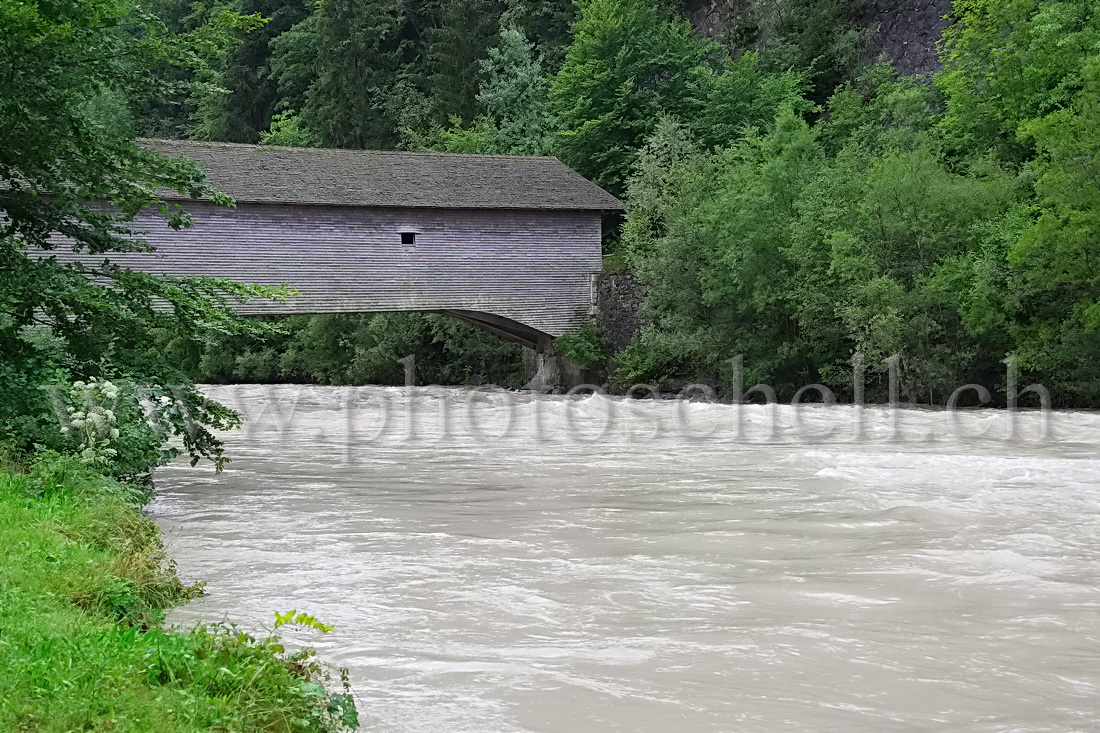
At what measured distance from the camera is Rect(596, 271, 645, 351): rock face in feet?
81.1

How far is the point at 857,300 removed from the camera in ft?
62.3

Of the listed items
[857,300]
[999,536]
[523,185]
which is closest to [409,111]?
[523,185]

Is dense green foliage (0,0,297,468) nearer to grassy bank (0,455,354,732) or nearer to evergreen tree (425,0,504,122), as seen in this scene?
grassy bank (0,455,354,732)

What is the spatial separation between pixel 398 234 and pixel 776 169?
759 centimetres

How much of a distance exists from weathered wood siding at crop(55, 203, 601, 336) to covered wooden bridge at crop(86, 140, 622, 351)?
0.07 ft

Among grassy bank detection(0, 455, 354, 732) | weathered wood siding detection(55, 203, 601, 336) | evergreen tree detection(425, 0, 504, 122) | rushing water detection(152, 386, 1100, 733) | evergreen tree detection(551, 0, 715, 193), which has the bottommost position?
rushing water detection(152, 386, 1100, 733)

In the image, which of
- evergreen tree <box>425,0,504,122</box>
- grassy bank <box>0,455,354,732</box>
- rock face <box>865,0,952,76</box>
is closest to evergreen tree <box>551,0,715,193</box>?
rock face <box>865,0,952,76</box>

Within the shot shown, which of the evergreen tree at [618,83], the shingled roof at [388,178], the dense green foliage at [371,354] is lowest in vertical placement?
the dense green foliage at [371,354]

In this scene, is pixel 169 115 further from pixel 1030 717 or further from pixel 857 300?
pixel 1030 717

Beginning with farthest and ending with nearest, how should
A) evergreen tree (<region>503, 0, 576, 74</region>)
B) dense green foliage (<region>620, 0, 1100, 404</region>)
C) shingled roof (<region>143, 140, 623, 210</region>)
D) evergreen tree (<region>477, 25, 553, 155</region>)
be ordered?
1. evergreen tree (<region>503, 0, 576, 74</region>)
2. evergreen tree (<region>477, 25, 553, 155</region>)
3. shingled roof (<region>143, 140, 623, 210</region>)
4. dense green foliage (<region>620, 0, 1100, 404</region>)

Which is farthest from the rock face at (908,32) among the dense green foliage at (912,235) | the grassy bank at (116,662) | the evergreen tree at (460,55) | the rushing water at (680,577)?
the grassy bank at (116,662)

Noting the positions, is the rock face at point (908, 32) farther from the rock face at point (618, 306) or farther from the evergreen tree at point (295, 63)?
the evergreen tree at point (295, 63)

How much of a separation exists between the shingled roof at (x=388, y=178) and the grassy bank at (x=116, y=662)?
16.5 m

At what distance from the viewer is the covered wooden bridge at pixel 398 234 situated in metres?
21.6
